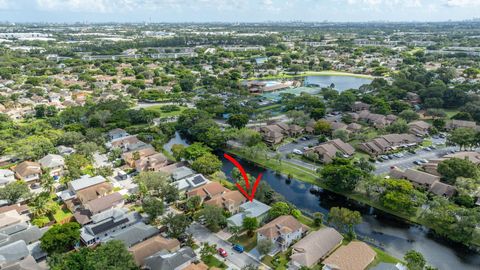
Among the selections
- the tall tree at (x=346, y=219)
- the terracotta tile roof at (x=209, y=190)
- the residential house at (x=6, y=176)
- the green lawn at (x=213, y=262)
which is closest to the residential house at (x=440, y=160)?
the tall tree at (x=346, y=219)

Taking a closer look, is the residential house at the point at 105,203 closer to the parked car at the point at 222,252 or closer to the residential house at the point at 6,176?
the residential house at the point at 6,176

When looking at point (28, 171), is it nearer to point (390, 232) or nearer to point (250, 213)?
A: point (250, 213)

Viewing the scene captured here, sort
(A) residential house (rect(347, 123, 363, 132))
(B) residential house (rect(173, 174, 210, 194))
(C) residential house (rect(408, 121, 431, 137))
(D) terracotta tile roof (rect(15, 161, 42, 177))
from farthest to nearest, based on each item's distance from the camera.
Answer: (A) residential house (rect(347, 123, 363, 132)) < (C) residential house (rect(408, 121, 431, 137)) < (D) terracotta tile roof (rect(15, 161, 42, 177)) < (B) residential house (rect(173, 174, 210, 194))

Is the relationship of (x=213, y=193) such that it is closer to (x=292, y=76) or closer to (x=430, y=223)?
(x=430, y=223)

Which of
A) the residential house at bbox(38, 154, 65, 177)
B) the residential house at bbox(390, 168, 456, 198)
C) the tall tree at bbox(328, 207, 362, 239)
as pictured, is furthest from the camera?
the residential house at bbox(38, 154, 65, 177)

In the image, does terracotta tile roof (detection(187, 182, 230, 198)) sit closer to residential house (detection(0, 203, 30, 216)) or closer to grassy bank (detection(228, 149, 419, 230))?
grassy bank (detection(228, 149, 419, 230))

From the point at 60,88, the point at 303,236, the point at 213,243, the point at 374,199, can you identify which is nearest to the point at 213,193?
the point at 213,243

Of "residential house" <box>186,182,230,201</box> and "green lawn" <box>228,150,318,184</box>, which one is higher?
"residential house" <box>186,182,230,201</box>

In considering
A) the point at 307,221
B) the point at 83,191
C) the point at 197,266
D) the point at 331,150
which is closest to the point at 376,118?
the point at 331,150

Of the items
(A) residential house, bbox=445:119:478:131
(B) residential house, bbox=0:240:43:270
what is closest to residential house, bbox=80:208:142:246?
(B) residential house, bbox=0:240:43:270
